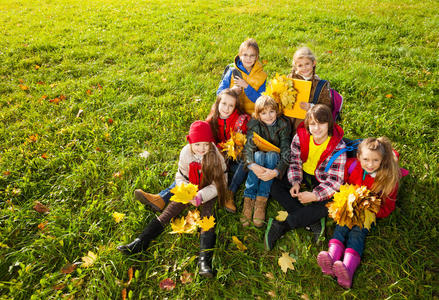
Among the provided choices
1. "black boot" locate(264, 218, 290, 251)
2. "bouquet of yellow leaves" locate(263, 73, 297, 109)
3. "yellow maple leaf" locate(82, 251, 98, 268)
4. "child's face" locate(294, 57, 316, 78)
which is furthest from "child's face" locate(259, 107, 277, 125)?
"yellow maple leaf" locate(82, 251, 98, 268)

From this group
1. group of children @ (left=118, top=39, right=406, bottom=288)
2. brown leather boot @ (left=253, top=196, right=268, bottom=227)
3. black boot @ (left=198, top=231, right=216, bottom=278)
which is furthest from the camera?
brown leather boot @ (left=253, top=196, right=268, bottom=227)

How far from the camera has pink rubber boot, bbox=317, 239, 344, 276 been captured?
7.40 feet

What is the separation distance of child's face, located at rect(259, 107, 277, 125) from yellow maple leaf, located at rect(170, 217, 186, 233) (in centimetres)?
138

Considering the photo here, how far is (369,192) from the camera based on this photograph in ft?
7.98

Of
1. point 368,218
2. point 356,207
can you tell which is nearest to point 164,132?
point 356,207

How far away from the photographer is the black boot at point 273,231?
2.51 meters

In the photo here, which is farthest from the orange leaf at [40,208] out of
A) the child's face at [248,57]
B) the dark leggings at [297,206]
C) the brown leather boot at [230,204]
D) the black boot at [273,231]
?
the child's face at [248,57]

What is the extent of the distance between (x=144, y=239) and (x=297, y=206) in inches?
62.9

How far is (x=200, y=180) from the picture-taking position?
285 cm

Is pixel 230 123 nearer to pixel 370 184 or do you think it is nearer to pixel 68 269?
pixel 370 184

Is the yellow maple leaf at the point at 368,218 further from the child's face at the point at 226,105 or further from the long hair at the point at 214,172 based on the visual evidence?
the child's face at the point at 226,105

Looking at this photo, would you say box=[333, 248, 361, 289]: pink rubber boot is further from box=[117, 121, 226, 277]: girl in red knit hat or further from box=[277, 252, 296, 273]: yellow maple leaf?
box=[117, 121, 226, 277]: girl in red knit hat

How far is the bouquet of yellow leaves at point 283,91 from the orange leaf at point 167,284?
7.18 ft

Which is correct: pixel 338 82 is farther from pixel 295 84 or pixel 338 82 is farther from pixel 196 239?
pixel 196 239
